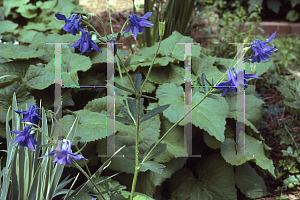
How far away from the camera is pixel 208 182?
Result: 1.53 metres

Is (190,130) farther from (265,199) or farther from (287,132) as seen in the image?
(287,132)

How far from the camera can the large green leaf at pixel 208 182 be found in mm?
1467

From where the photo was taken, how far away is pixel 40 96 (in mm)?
1632

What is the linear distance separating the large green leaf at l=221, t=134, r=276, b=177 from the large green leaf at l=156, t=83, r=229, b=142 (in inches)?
8.7

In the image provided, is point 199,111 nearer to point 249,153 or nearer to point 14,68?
point 249,153

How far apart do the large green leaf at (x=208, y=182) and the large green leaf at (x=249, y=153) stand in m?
0.10

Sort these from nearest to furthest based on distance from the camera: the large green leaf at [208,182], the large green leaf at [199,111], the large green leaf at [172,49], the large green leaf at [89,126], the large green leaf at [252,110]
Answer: the large green leaf at [89,126], the large green leaf at [199,111], the large green leaf at [208,182], the large green leaf at [252,110], the large green leaf at [172,49]

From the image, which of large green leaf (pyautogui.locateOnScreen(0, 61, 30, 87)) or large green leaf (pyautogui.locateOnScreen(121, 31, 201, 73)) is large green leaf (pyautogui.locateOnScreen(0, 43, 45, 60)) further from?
large green leaf (pyautogui.locateOnScreen(121, 31, 201, 73))

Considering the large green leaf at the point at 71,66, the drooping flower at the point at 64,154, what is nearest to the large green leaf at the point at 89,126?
the large green leaf at the point at 71,66

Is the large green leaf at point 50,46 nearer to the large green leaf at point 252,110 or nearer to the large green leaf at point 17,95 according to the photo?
the large green leaf at point 17,95

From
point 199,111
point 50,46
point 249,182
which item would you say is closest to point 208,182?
point 249,182

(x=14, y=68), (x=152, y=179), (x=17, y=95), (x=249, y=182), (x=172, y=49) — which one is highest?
(x=172, y=49)

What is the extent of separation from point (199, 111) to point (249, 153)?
374 millimetres

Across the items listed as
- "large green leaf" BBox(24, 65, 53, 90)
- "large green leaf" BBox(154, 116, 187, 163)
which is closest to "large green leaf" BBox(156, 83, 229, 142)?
"large green leaf" BBox(154, 116, 187, 163)
